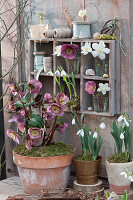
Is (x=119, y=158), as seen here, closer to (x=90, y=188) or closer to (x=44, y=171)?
(x=90, y=188)

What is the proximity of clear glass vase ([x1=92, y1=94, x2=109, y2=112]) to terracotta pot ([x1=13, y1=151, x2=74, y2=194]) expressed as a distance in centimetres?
47

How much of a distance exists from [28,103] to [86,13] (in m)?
0.95

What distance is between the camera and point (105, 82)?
152 inches

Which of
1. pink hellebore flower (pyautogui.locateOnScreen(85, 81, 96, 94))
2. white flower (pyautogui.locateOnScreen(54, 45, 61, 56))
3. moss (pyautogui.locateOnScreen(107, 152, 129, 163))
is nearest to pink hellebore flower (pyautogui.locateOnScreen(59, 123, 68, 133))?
pink hellebore flower (pyautogui.locateOnScreen(85, 81, 96, 94))

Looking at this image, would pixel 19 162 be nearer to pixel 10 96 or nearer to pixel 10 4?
pixel 10 96

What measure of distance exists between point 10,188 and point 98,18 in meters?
1.76

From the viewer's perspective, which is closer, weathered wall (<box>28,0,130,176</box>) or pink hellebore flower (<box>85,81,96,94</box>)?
weathered wall (<box>28,0,130,176</box>)

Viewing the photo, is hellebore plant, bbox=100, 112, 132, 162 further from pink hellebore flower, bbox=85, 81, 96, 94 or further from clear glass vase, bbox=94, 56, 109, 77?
clear glass vase, bbox=94, 56, 109, 77

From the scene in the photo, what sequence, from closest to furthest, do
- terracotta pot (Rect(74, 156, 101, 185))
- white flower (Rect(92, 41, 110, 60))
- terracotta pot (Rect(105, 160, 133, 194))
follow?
terracotta pot (Rect(105, 160, 133, 194)) → white flower (Rect(92, 41, 110, 60)) → terracotta pot (Rect(74, 156, 101, 185))

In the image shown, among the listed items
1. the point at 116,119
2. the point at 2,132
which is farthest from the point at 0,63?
the point at 116,119

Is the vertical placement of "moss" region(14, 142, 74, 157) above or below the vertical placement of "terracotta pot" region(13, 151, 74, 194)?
above

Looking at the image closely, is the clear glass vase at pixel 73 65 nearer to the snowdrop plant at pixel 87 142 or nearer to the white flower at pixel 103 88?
the white flower at pixel 103 88

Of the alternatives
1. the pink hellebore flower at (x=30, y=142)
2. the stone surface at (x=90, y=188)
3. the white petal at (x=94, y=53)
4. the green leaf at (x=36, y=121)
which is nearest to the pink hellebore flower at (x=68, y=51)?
the white petal at (x=94, y=53)

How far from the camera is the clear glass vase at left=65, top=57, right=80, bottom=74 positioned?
3900 millimetres
